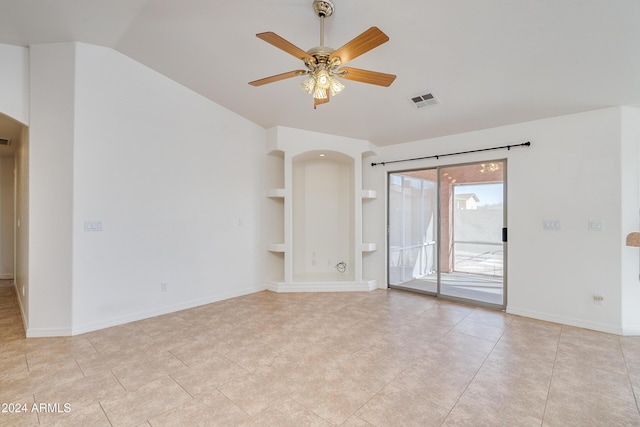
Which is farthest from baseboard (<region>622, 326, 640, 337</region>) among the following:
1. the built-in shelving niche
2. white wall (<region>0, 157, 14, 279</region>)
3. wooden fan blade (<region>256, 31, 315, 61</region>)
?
white wall (<region>0, 157, 14, 279</region>)

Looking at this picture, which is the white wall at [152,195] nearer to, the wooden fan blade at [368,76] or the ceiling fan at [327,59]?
the ceiling fan at [327,59]

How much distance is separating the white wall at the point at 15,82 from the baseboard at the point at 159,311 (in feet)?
7.62

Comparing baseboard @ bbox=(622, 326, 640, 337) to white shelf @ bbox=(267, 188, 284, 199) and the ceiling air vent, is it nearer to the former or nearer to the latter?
the ceiling air vent

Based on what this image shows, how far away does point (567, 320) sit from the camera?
3.60 m

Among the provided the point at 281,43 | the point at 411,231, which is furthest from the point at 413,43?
the point at 411,231

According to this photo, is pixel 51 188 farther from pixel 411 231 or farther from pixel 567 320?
pixel 567 320

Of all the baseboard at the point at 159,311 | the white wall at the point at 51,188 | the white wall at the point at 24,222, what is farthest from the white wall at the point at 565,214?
the white wall at the point at 24,222

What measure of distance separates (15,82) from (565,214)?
6424 millimetres

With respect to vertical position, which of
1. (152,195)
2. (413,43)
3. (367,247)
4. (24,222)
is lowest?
(367,247)

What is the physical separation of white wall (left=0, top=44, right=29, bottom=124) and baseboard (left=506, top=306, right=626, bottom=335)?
6305mm

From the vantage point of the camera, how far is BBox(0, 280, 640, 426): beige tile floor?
1.93m

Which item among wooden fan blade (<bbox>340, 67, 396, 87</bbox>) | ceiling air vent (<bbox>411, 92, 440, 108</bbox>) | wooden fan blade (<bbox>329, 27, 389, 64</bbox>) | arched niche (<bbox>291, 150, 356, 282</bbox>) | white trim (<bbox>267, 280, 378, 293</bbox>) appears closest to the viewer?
wooden fan blade (<bbox>329, 27, 389, 64</bbox>)

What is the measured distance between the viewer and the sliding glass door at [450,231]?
4406 mm

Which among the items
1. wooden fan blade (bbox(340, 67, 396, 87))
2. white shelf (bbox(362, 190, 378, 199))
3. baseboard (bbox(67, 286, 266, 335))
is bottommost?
baseboard (bbox(67, 286, 266, 335))
